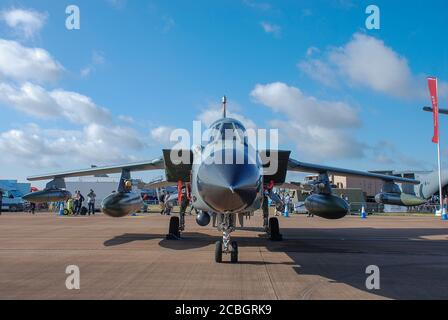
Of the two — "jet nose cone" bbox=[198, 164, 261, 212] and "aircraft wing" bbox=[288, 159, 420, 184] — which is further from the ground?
"aircraft wing" bbox=[288, 159, 420, 184]

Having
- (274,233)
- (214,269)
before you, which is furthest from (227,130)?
(274,233)

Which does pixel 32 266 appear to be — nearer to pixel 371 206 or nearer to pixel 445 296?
pixel 445 296

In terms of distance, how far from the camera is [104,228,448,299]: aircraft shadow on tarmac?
22.1ft

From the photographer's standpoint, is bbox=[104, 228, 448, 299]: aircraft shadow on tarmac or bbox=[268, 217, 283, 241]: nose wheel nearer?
bbox=[104, 228, 448, 299]: aircraft shadow on tarmac

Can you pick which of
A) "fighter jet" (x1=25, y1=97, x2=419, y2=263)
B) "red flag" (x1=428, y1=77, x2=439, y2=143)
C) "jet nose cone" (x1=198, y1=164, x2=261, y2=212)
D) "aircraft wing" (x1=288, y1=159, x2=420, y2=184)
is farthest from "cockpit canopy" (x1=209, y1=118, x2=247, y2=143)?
"red flag" (x1=428, y1=77, x2=439, y2=143)

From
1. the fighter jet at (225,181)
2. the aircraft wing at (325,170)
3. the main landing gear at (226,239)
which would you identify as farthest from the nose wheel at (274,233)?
the main landing gear at (226,239)

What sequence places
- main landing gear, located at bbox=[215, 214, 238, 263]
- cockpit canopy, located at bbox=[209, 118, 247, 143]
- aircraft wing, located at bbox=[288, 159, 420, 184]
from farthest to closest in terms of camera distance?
aircraft wing, located at bbox=[288, 159, 420, 184]
cockpit canopy, located at bbox=[209, 118, 247, 143]
main landing gear, located at bbox=[215, 214, 238, 263]

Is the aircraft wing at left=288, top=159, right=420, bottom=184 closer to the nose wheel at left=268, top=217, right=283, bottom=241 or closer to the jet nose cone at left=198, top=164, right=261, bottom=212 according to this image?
the nose wheel at left=268, top=217, right=283, bottom=241

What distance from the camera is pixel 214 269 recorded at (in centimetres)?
825

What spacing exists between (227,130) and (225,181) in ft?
9.78

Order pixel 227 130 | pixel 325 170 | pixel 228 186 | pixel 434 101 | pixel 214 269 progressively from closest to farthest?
1. pixel 228 186
2. pixel 214 269
3. pixel 227 130
4. pixel 325 170
5. pixel 434 101

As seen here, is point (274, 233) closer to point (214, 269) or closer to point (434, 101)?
point (214, 269)

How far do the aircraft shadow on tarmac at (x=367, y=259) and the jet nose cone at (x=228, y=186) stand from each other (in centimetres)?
191
